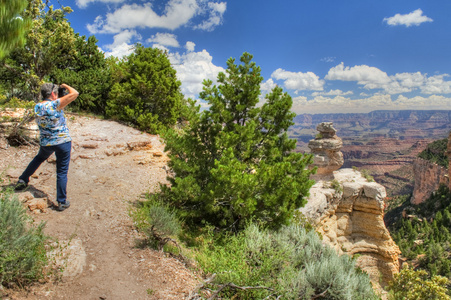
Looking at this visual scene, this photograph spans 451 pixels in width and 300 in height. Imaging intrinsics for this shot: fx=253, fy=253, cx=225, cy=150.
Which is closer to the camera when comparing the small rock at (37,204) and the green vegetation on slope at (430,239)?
the small rock at (37,204)

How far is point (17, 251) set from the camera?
2.99m

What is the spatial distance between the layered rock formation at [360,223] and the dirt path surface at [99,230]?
6826mm

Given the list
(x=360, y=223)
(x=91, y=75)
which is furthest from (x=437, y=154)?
(x=91, y=75)

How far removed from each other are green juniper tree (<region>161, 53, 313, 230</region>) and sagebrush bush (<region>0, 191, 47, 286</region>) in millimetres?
2616

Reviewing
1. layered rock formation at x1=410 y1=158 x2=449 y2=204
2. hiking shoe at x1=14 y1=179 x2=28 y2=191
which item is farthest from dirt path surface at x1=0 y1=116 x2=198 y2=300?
layered rock formation at x1=410 y1=158 x2=449 y2=204

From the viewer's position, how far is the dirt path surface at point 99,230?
3.41m

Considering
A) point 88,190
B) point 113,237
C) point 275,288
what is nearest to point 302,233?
point 275,288

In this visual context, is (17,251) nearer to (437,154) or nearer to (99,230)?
(99,230)

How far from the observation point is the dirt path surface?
11.2 feet

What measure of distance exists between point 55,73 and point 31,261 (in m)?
11.2

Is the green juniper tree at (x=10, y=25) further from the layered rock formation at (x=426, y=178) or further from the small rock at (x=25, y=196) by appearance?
the layered rock formation at (x=426, y=178)

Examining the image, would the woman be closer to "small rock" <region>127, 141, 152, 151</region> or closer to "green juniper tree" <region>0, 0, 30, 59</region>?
"green juniper tree" <region>0, 0, 30, 59</region>

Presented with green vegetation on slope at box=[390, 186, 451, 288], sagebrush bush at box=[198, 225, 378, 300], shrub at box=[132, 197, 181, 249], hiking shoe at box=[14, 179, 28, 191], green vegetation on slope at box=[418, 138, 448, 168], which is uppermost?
hiking shoe at box=[14, 179, 28, 191]

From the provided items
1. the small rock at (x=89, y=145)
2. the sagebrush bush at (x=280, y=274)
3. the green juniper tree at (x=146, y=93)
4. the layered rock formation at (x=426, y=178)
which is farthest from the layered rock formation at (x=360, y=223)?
the layered rock formation at (x=426, y=178)
